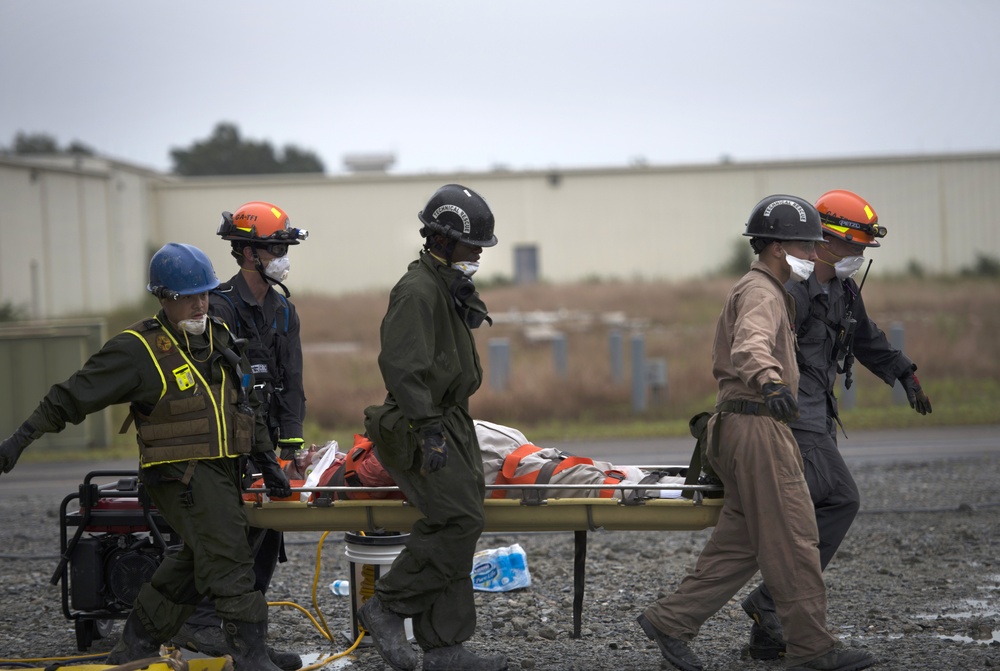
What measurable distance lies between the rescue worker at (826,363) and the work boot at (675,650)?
50 centimetres

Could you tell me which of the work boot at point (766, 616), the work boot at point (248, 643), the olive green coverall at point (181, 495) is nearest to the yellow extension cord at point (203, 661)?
the work boot at point (248, 643)

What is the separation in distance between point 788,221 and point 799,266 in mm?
224

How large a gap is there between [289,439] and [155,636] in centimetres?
125

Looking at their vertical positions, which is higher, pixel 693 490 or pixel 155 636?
pixel 693 490

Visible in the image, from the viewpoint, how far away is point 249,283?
5.95 metres

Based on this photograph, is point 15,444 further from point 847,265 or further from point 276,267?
point 847,265

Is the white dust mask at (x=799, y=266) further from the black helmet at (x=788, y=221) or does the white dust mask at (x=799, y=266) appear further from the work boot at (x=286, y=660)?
the work boot at (x=286, y=660)

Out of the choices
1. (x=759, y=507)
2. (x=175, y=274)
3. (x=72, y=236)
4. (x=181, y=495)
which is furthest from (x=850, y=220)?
(x=72, y=236)

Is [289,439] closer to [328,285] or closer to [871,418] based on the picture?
[871,418]

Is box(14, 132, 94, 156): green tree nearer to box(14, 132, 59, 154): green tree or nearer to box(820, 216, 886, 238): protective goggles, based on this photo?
box(14, 132, 59, 154): green tree

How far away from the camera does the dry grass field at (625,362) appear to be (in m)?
15.5

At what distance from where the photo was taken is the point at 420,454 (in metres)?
5.01

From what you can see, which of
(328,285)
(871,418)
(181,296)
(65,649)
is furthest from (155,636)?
(328,285)

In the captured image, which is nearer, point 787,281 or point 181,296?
point 181,296
